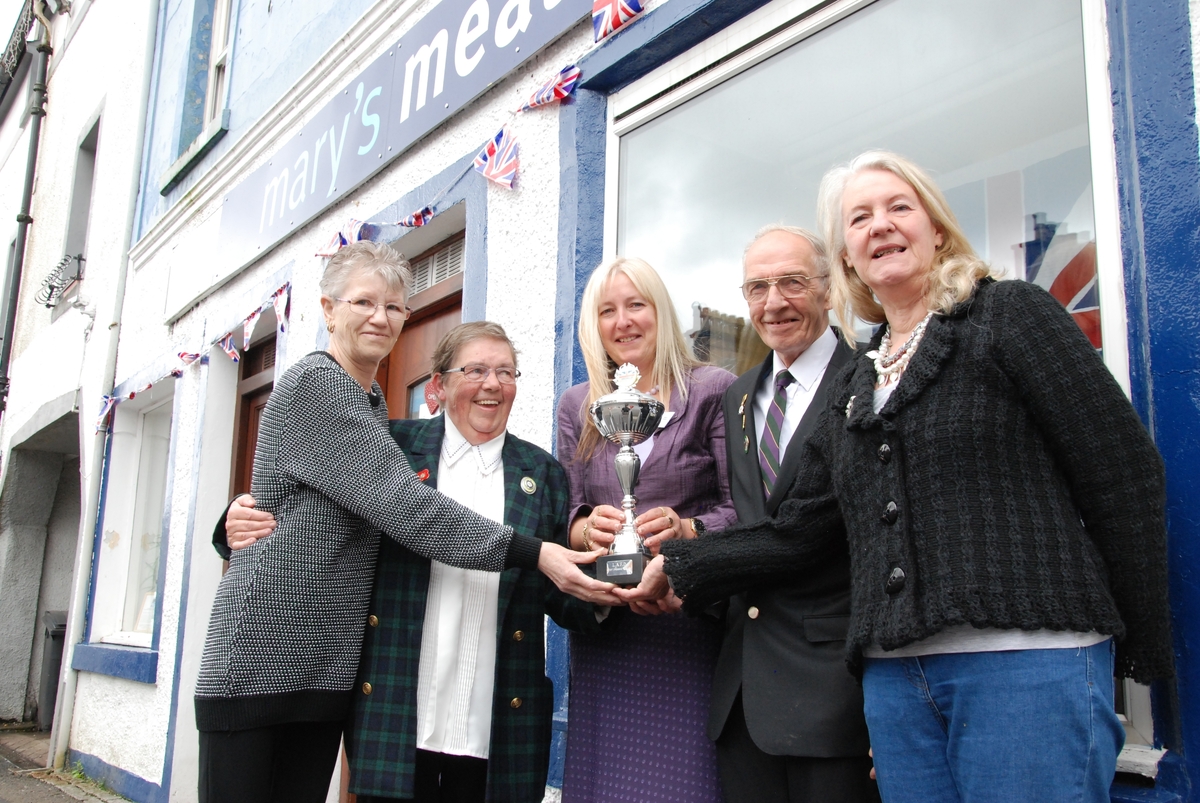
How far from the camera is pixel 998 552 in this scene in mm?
1455

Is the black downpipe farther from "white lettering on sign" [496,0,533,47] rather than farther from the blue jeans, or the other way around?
the blue jeans

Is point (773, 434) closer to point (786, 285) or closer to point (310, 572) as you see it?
point (786, 285)

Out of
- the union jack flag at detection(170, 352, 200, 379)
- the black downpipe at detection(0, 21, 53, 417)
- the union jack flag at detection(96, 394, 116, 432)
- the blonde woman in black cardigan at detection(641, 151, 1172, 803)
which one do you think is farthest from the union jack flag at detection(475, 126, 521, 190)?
the black downpipe at detection(0, 21, 53, 417)

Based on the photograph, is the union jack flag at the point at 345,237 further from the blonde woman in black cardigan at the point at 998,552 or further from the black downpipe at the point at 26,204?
the black downpipe at the point at 26,204

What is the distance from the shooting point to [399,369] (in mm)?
4957

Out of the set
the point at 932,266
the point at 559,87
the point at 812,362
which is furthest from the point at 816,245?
the point at 559,87

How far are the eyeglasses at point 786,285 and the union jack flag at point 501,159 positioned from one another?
187cm

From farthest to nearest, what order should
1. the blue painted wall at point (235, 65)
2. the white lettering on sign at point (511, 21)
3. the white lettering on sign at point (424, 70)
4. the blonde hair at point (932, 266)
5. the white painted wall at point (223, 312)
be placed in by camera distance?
the blue painted wall at point (235, 65)
the white lettering on sign at point (424, 70)
the white lettering on sign at point (511, 21)
the white painted wall at point (223, 312)
the blonde hair at point (932, 266)

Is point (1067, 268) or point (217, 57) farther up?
point (217, 57)

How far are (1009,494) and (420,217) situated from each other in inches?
133

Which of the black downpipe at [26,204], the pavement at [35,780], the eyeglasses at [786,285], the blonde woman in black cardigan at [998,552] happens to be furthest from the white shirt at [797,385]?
the black downpipe at [26,204]

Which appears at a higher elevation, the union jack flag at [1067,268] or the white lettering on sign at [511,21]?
the white lettering on sign at [511,21]

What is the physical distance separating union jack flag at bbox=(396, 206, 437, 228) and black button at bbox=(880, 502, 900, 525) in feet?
10.3

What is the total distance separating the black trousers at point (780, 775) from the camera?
1.71 metres
